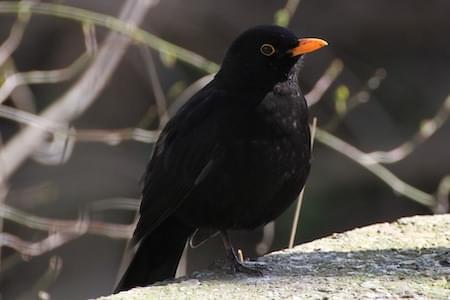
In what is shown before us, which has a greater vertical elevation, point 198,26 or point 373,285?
Result: point 198,26

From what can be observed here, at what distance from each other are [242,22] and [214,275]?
6.18m

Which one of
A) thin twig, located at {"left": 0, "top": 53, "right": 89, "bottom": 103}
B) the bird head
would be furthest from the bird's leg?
thin twig, located at {"left": 0, "top": 53, "right": 89, "bottom": 103}

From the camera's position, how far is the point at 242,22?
34.1 ft

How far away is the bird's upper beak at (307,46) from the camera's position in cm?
468

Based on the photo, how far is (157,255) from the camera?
4.90 metres

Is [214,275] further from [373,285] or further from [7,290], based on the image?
[7,290]

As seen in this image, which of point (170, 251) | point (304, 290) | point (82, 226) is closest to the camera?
point (304, 290)

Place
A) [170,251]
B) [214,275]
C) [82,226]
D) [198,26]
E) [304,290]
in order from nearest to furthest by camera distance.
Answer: [304,290] < [214,275] < [170,251] < [82,226] < [198,26]

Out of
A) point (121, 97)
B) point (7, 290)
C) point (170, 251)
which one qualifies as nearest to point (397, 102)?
point (121, 97)

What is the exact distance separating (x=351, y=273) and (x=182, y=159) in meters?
0.91

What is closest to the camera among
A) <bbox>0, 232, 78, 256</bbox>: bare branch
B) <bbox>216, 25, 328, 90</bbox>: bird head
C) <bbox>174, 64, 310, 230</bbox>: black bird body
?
<bbox>174, 64, 310, 230</bbox>: black bird body

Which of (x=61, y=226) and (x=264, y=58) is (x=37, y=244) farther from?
(x=264, y=58)

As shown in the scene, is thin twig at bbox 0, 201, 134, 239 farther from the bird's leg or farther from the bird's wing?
the bird's leg

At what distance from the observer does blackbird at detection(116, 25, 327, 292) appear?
454cm
